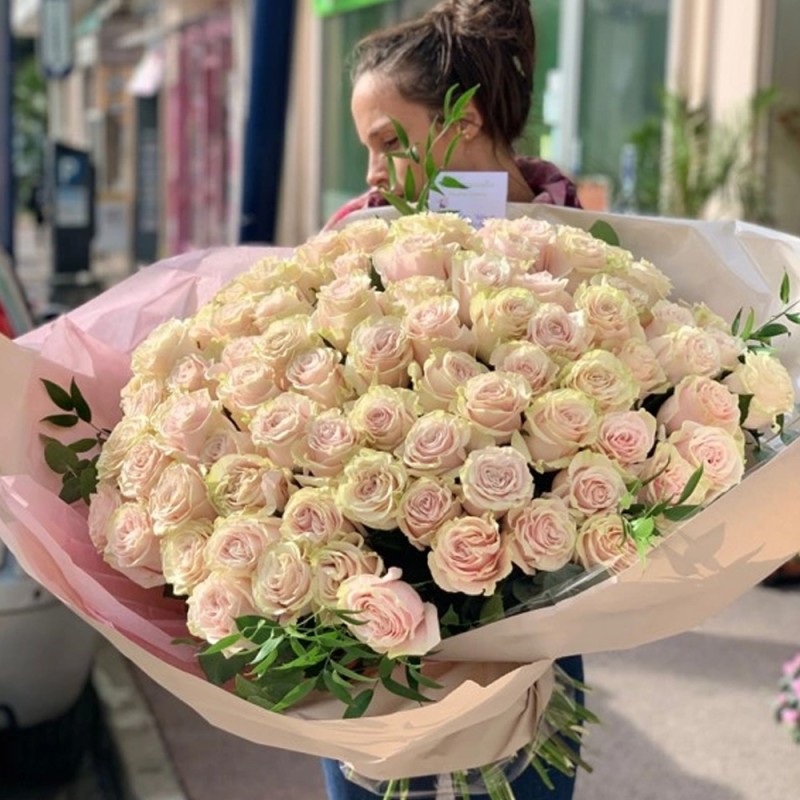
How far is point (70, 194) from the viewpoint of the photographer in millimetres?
14055

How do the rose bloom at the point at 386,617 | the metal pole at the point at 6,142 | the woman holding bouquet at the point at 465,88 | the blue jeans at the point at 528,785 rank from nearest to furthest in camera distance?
the rose bloom at the point at 386,617, the blue jeans at the point at 528,785, the woman holding bouquet at the point at 465,88, the metal pole at the point at 6,142

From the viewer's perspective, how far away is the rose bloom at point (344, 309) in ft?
6.00

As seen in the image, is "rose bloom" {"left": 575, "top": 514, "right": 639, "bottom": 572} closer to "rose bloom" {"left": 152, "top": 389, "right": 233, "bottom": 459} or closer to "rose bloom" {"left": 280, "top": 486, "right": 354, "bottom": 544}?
"rose bloom" {"left": 280, "top": 486, "right": 354, "bottom": 544}

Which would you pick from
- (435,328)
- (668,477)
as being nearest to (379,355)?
(435,328)

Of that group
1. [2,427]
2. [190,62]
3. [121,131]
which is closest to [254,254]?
[2,427]

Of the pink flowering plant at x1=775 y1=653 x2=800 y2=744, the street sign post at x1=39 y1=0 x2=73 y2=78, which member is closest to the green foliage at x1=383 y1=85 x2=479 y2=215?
the pink flowering plant at x1=775 y1=653 x2=800 y2=744

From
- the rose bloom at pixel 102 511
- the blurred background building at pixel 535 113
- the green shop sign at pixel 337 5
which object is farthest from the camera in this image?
the green shop sign at pixel 337 5

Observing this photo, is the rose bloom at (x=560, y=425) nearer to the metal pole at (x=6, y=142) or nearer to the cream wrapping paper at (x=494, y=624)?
the cream wrapping paper at (x=494, y=624)

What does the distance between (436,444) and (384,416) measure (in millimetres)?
77

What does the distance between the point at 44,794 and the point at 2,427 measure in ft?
7.90

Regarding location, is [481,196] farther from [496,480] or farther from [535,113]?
[535,113]

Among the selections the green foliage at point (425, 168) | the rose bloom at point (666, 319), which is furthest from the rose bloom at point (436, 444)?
the green foliage at point (425, 168)

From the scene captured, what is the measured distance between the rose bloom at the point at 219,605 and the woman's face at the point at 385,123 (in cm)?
89

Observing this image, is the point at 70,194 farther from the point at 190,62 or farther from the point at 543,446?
the point at 543,446
